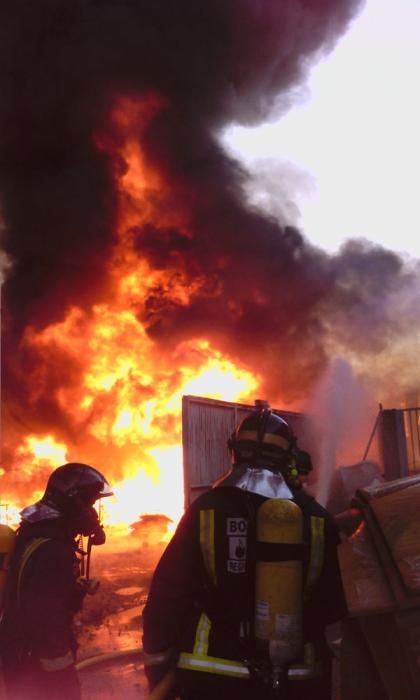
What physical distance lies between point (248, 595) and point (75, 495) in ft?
4.35

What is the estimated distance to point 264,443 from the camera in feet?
8.30

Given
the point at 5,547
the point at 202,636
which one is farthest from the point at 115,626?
the point at 202,636

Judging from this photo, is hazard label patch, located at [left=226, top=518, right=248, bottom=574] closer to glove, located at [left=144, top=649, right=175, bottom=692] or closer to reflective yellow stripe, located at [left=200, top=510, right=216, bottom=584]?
reflective yellow stripe, located at [left=200, top=510, right=216, bottom=584]

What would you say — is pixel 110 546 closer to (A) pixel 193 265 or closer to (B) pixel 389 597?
(A) pixel 193 265

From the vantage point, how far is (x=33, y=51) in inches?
720

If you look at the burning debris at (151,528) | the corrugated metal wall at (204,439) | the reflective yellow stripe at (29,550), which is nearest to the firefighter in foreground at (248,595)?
the reflective yellow stripe at (29,550)

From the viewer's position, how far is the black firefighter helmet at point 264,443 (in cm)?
253

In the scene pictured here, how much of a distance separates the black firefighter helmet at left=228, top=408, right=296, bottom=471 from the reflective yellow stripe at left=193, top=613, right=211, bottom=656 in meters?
0.61

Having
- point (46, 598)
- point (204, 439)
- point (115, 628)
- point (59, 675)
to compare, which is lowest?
point (115, 628)

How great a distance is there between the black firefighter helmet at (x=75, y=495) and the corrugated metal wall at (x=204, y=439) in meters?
3.83

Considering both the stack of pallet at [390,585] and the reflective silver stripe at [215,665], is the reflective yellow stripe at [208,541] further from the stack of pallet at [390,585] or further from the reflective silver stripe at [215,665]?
the stack of pallet at [390,585]

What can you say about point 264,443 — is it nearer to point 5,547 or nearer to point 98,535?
point 98,535

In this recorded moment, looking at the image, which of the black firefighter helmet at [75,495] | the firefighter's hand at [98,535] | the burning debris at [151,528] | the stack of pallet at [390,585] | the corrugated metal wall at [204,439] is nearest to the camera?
the stack of pallet at [390,585]

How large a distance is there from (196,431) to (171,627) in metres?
5.08
